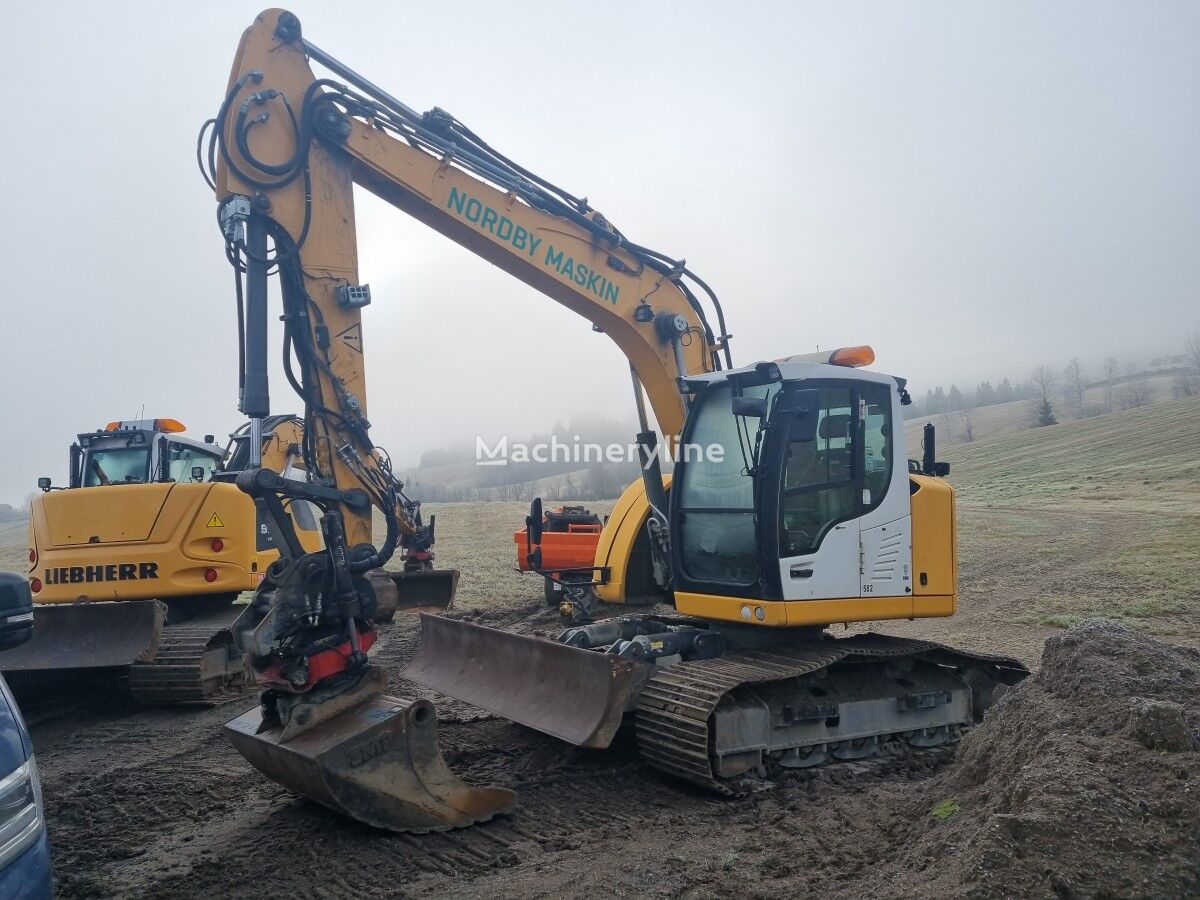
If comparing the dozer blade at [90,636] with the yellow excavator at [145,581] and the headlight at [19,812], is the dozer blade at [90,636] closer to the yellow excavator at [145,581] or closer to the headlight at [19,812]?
the yellow excavator at [145,581]

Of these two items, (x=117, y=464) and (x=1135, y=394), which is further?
(x=1135, y=394)

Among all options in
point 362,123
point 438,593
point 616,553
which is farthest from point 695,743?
point 438,593

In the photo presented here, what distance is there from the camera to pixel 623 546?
26.9 ft

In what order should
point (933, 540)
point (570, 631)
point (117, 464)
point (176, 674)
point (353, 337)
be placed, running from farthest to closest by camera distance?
point (117, 464)
point (176, 674)
point (570, 631)
point (933, 540)
point (353, 337)

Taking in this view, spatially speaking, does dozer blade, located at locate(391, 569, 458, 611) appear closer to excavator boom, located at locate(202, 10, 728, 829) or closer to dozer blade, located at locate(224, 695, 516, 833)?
excavator boom, located at locate(202, 10, 728, 829)

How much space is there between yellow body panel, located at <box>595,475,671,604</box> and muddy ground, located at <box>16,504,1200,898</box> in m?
2.05

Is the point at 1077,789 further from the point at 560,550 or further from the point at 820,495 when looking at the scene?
the point at 560,550

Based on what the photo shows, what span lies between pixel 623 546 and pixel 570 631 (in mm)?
1417

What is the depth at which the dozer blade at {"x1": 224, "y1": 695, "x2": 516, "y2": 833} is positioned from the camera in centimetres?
446

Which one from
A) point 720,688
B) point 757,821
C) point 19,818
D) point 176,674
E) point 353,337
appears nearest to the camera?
point 19,818

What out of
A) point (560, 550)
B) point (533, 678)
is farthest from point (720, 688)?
point (560, 550)

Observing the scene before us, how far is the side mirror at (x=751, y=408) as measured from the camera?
231 inches

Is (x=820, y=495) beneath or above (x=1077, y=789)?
above

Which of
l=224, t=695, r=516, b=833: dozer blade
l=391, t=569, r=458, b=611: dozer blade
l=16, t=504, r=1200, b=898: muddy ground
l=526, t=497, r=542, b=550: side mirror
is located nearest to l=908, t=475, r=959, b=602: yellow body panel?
l=16, t=504, r=1200, b=898: muddy ground
